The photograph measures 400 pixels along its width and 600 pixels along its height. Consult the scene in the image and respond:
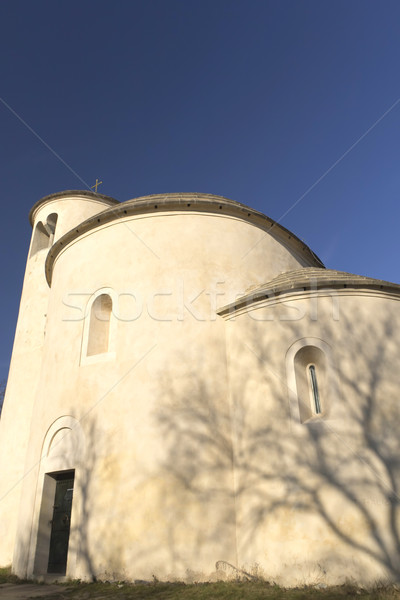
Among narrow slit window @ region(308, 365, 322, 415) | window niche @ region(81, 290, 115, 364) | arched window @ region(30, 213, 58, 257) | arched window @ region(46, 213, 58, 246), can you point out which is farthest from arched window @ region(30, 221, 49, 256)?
narrow slit window @ region(308, 365, 322, 415)

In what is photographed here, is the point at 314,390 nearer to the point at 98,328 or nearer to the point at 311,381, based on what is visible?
the point at 311,381

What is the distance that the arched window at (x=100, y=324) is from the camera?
9766 millimetres

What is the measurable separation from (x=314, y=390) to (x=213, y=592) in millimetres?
3546

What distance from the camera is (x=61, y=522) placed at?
28.8 feet

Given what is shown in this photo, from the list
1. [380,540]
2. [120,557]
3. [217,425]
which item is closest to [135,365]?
[217,425]

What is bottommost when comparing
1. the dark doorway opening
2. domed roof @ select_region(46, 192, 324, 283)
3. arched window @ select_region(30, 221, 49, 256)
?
the dark doorway opening

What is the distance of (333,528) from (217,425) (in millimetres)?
2558

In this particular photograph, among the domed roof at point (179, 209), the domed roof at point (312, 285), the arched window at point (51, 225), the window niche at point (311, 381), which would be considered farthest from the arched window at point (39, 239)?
the window niche at point (311, 381)

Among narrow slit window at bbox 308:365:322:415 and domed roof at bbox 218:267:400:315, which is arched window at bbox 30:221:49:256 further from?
narrow slit window at bbox 308:365:322:415

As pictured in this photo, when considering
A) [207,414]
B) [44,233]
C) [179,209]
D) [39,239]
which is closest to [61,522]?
[207,414]

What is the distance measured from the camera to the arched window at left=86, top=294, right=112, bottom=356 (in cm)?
977

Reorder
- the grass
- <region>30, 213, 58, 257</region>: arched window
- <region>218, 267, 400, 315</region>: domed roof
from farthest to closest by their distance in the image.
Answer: <region>30, 213, 58, 257</region>: arched window, <region>218, 267, 400, 315</region>: domed roof, the grass

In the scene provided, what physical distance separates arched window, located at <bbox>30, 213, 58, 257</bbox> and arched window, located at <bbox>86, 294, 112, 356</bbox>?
654 centimetres

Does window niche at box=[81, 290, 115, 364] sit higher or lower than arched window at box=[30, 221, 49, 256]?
lower
